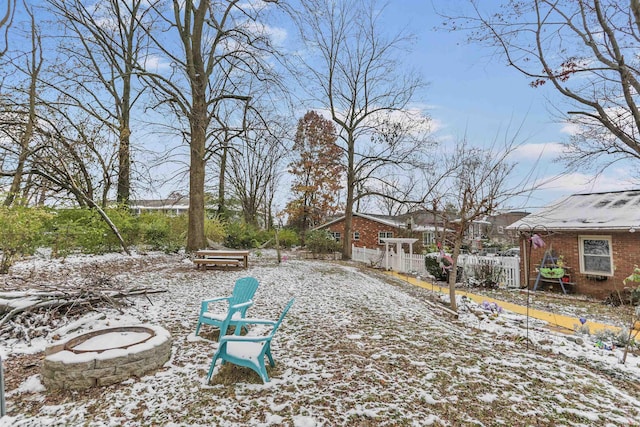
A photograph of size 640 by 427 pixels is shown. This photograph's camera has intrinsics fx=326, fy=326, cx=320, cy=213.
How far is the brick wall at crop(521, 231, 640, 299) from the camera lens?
9.75 metres

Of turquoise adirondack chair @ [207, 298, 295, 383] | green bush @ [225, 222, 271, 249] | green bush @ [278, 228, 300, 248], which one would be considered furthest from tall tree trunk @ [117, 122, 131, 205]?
green bush @ [278, 228, 300, 248]

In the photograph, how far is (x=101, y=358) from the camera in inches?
114

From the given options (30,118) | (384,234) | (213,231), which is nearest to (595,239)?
(384,234)

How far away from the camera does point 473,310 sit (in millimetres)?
6301

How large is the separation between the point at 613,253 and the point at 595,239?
0.63 meters

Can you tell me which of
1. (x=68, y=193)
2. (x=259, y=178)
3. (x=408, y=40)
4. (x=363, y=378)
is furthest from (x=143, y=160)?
(x=259, y=178)

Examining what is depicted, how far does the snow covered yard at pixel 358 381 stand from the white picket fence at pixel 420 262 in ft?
20.9

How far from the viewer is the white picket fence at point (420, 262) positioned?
11.3m

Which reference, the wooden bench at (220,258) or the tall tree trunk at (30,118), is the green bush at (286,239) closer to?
the wooden bench at (220,258)

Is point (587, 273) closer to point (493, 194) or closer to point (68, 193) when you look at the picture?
point (493, 194)

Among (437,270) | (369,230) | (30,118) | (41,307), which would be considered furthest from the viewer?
(369,230)

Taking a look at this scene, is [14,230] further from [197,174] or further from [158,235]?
[158,235]

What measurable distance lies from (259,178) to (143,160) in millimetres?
15564

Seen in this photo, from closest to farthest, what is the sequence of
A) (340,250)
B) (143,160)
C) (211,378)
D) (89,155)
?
1. (211,378)
2. (89,155)
3. (143,160)
4. (340,250)
